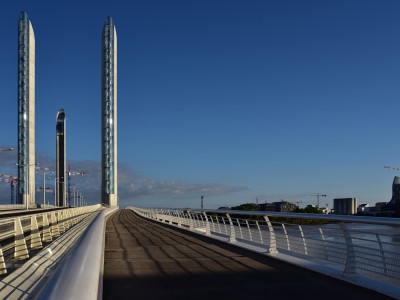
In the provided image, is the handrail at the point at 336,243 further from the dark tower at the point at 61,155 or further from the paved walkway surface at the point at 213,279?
the dark tower at the point at 61,155

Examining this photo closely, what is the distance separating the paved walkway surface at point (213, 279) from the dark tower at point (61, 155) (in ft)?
349

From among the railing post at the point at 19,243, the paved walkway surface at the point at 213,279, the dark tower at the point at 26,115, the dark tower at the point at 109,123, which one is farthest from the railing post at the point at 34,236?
the dark tower at the point at 109,123

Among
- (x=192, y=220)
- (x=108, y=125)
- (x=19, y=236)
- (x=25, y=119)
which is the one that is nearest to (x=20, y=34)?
(x=25, y=119)

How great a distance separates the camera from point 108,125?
100250 mm

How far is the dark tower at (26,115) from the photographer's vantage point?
9538cm

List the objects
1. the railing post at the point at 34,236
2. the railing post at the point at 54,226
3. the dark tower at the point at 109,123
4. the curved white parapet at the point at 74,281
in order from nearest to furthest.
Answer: the curved white parapet at the point at 74,281 → the railing post at the point at 34,236 → the railing post at the point at 54,226 → the dark tower at the point at 109,123

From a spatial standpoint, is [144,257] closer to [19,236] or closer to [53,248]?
[19,236]

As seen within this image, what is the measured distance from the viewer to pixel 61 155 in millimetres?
119188

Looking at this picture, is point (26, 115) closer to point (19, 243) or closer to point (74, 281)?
point (19, 243)

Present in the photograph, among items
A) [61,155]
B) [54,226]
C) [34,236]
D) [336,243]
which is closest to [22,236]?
[34,236]

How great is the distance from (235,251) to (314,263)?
12.3 feet

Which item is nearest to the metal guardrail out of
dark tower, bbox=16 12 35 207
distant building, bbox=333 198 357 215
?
distant building, bbox=333 198 357 215

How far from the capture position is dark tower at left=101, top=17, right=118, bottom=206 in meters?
101

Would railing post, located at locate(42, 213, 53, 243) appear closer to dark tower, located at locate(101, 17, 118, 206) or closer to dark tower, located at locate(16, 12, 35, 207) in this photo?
dark tower, located at locate(16, 12, 35, 207)
